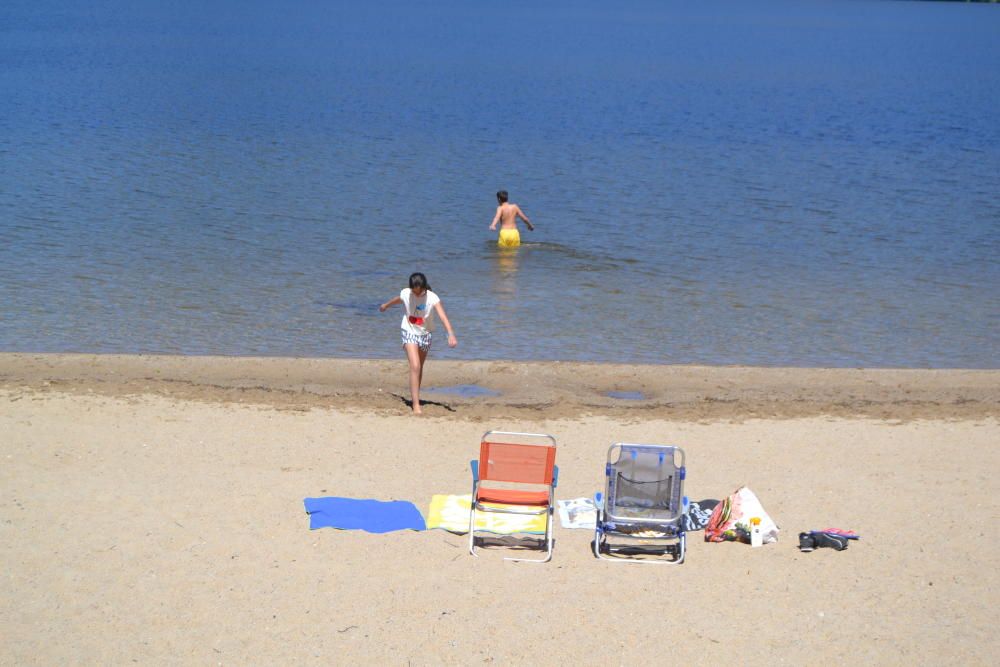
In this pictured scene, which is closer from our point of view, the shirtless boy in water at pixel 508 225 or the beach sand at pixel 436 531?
the beach sand at pixel 436 531

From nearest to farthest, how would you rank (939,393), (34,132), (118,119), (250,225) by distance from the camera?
1. (939,393)
2. (250,225)
3. (34,132)
4. (118,119)

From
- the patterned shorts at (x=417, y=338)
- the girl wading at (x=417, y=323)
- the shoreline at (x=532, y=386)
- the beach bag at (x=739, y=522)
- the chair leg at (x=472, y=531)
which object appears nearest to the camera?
the chair leg at (x=472, y=531)

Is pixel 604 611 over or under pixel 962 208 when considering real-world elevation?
under

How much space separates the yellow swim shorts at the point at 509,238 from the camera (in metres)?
19.0

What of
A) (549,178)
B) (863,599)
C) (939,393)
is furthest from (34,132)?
(863,599)

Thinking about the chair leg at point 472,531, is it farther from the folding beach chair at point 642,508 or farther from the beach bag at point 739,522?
the beach bag at point 739,522

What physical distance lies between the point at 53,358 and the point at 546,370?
5.61 metres

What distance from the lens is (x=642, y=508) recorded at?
8.16 meters

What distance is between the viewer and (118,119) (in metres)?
32.7

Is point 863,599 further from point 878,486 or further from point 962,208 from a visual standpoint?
point 962,208

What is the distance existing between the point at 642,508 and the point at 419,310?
10.7 ft

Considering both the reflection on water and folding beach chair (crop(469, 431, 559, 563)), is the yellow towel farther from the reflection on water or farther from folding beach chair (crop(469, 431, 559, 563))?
the reflection on water

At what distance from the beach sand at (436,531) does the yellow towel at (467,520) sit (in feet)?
0.52

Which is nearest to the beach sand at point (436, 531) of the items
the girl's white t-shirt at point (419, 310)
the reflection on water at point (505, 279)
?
the girl's white t-shirt at point (419, 310)
